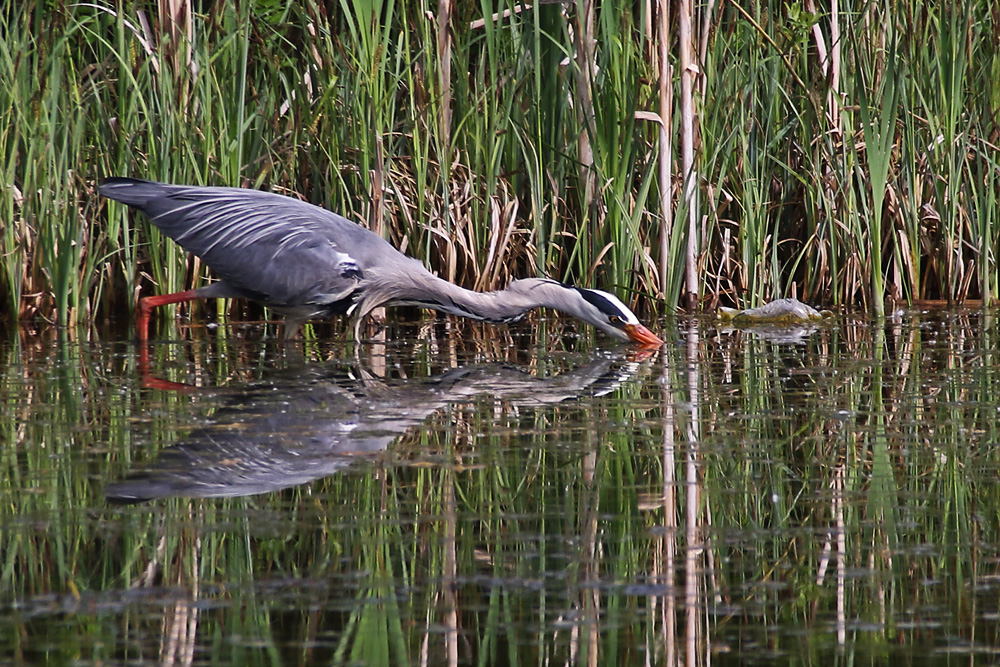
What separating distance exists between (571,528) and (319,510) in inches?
22.2

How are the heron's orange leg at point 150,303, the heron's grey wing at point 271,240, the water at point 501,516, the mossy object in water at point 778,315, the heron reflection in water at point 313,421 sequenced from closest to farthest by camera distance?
the water at point 501,516
the heron reflection in water at point 313,421
the heron's grey wing at point 271,240
the heron's orange leg at point 150,303
the mossy object in water at point 778,315

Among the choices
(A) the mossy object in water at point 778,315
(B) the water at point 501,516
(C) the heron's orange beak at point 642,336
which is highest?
(A) the mossy object in water at point 778,315

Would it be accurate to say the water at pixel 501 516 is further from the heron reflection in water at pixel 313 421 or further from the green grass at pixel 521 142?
the green grass at pixel 521 142

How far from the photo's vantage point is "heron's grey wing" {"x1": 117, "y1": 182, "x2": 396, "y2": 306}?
593cm

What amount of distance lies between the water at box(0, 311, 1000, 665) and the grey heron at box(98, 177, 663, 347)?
3.39ft

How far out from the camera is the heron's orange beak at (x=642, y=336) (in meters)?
5.75

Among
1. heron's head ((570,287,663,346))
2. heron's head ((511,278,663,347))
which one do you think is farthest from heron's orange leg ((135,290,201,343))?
heron's head ((570,287,663,346))

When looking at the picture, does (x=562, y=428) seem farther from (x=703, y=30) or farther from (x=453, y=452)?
(x=703, y=30)

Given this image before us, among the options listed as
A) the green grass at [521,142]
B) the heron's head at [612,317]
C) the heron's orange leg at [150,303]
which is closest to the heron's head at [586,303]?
the heron's head at [612,317]

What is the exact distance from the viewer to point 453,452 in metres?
3.52

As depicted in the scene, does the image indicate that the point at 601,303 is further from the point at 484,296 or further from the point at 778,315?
the point at 778,315

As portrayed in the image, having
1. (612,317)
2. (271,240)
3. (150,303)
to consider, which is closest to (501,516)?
(612,317)

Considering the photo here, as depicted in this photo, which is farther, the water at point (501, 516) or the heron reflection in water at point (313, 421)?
the heron reflection in water at point (313, 421)

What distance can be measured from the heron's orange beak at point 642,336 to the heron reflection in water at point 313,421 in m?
0.35
